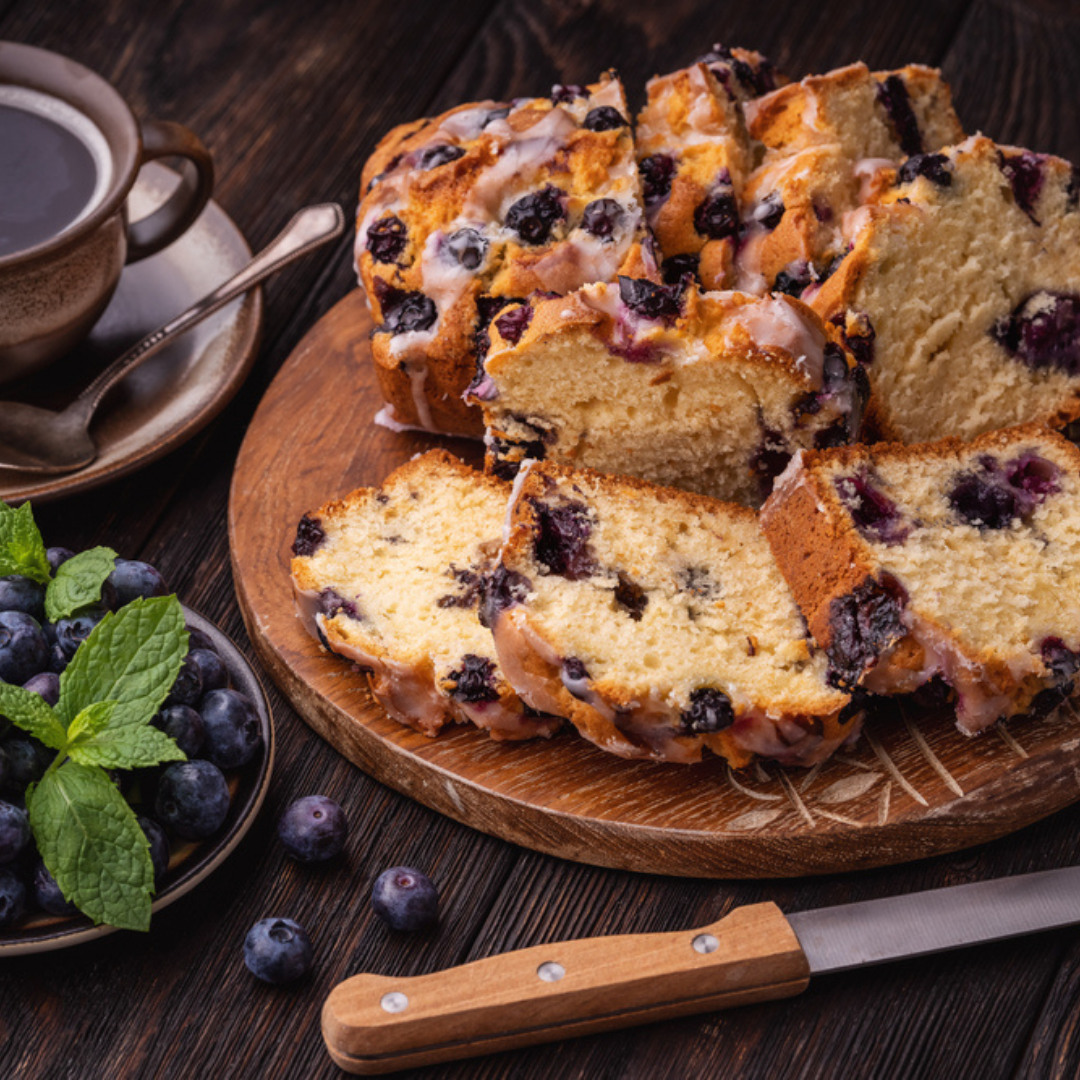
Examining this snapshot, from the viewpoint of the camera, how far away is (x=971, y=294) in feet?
9.72

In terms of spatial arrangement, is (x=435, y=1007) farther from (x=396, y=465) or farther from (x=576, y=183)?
(x=576, y=183)

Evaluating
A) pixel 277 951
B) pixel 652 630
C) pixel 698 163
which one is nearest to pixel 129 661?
pixel 277 951

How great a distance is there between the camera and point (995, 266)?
297 centimetres

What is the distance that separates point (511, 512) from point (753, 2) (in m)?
2.37

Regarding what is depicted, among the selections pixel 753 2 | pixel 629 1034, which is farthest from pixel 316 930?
pixel 753 2

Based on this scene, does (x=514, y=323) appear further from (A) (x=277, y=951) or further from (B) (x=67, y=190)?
(A) (x=277, y=951)

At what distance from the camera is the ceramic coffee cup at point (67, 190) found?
9.78 feet

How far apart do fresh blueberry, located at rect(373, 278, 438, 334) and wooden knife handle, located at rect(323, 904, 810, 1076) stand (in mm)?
1350

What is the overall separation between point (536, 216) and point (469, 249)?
0.16m

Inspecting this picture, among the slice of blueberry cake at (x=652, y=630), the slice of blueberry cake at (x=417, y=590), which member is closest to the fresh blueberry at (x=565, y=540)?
the slice of blueberry cake at (x=652, y=630)

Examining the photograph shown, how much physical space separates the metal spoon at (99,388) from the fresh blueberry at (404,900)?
48.2 inches

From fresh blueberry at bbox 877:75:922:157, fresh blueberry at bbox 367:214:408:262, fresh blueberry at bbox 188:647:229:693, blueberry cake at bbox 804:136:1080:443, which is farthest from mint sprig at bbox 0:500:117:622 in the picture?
fresh blueberry at bbox 877:75:922:157

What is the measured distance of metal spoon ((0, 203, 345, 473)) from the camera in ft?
10.2

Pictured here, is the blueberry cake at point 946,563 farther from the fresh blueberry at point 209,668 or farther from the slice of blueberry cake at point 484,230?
the fresh blueberry at point 209,668
